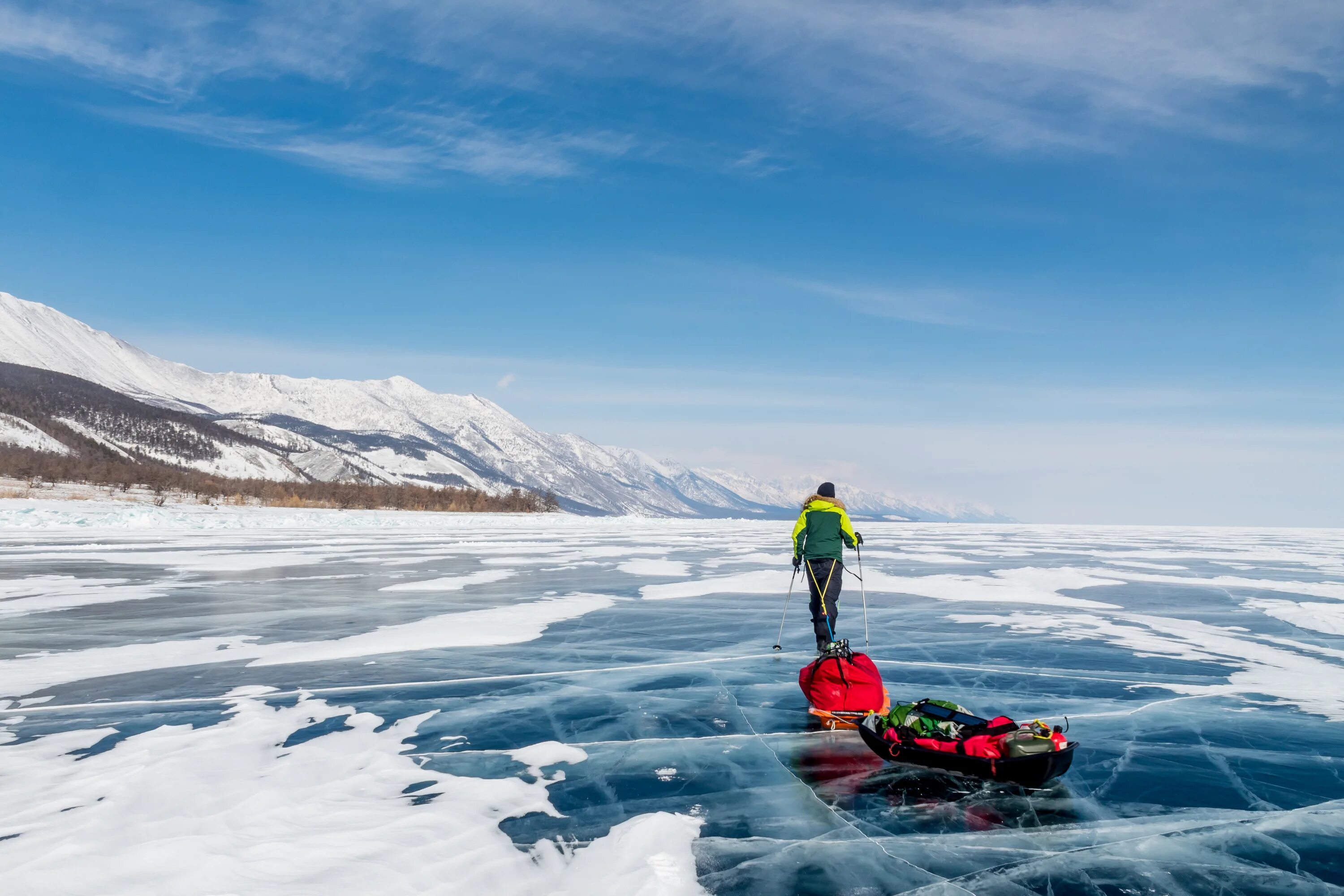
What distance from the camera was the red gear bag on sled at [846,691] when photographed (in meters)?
6.47

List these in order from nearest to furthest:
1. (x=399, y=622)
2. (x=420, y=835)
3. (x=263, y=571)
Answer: (x=420, y=835)
(x=399, y=622)
(x=263, y=571)

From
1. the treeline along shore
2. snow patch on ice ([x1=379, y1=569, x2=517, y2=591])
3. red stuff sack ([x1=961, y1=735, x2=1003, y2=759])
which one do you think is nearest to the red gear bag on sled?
red stuff sack ([x1=961, y1=735, x2=1003, y2=759])

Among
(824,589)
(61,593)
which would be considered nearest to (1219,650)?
(824,589)

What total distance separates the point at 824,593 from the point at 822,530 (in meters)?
0.71

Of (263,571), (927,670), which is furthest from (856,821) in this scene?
(263,571)

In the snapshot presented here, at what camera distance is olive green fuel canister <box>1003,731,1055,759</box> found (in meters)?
5.01

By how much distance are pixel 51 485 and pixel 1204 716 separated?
3017 inches

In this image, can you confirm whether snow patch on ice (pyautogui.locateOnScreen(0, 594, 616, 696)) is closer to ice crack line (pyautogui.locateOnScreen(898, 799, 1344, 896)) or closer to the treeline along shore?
ice crack line (pyautogui.locateOnScreen(898, 799, 1344, 896))

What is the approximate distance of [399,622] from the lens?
11727 millimetres

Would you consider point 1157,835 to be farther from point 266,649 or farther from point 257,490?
point 257,490

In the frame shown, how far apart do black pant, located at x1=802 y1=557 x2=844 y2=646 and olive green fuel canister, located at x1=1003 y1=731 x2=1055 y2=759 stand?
358cm

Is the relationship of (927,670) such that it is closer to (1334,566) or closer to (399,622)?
(399,622)

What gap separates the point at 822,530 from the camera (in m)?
8.85

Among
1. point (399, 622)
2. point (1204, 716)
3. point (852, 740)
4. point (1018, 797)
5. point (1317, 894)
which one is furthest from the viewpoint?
point (399, 622)
